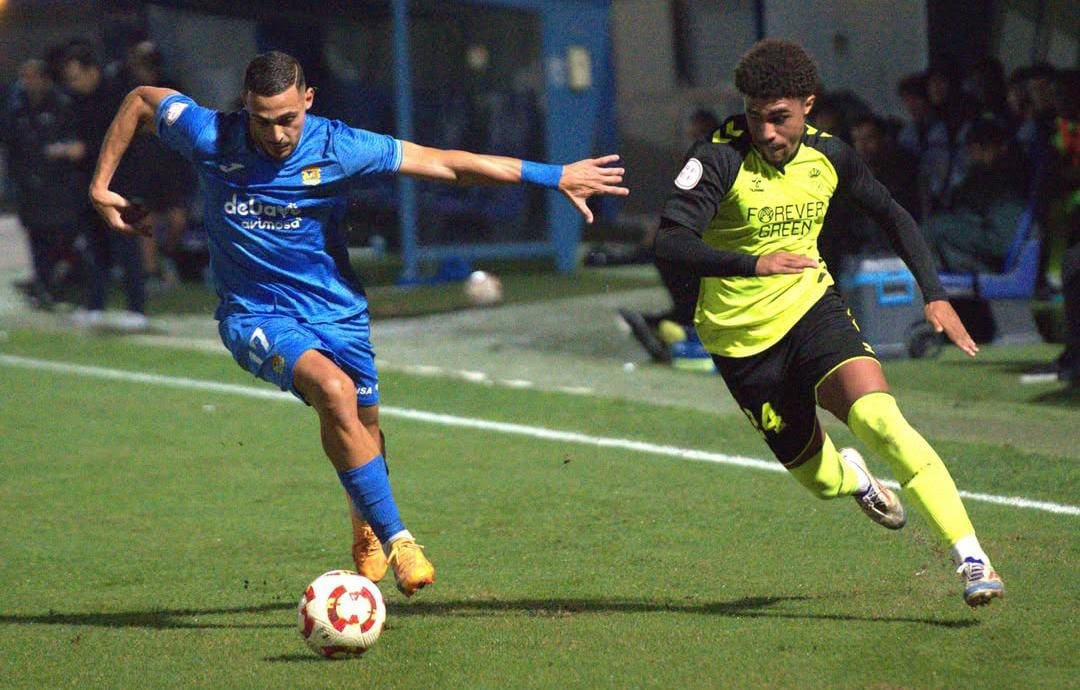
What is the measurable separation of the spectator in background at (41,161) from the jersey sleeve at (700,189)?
1108 centimetres

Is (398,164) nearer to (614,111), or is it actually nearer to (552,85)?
(552,85)

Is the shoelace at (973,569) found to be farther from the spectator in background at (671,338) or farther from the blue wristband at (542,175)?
the spectator in background at (671,338)

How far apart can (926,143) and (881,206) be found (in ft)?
24.5

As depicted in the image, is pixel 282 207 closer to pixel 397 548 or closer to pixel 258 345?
pixel 258 345

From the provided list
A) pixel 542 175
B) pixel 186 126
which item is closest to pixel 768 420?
pixel 542 175

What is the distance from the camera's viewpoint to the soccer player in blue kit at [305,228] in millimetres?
5910

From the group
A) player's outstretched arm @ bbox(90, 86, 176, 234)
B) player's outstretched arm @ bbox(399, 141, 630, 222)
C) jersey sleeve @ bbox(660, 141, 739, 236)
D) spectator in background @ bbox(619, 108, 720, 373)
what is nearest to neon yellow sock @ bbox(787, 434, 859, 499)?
jersey sleeve @ bbox(660, 141, 739, 236)

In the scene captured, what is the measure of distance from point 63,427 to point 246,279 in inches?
180

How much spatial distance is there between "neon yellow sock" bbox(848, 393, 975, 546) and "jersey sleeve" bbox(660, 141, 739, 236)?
33.3 inches

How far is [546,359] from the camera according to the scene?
12.6 m

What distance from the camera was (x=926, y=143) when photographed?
13.3 metres

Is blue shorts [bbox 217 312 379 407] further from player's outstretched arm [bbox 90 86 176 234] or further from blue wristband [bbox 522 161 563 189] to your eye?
blue wristband [bbox 522 161 563 189]

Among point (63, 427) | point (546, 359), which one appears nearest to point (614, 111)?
point (546, 359)

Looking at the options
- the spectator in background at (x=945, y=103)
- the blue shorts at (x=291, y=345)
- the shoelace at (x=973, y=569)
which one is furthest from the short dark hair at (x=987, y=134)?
the shoelace at (x=973, y=569)
